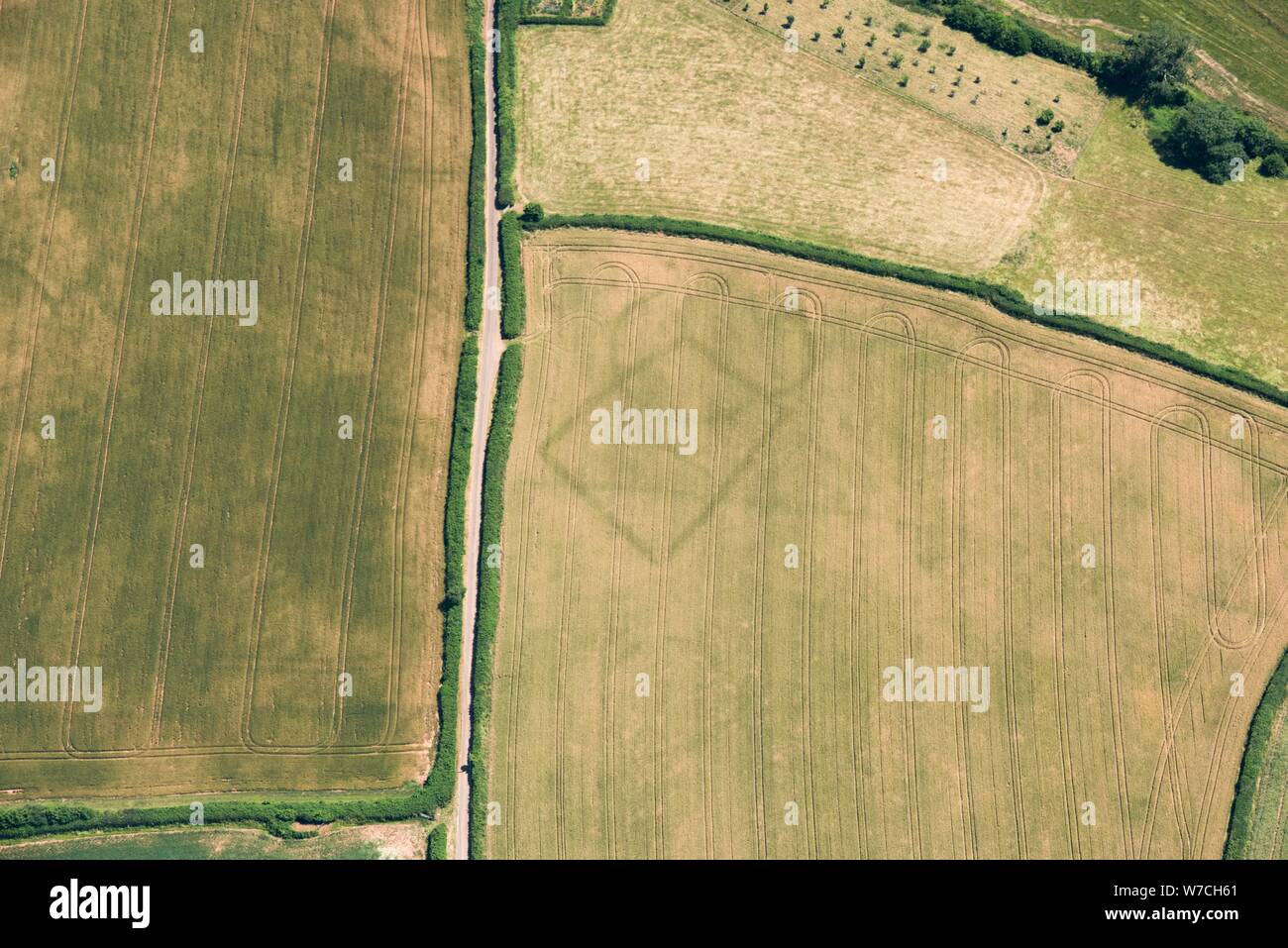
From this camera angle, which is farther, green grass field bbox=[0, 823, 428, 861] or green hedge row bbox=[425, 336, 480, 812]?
green hedge row bbox=[425, 336, 480, 812]

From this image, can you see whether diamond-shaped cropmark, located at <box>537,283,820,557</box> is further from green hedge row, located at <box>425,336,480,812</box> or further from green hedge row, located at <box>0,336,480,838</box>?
green hedge row, located at <box>0,336,480,838</box>

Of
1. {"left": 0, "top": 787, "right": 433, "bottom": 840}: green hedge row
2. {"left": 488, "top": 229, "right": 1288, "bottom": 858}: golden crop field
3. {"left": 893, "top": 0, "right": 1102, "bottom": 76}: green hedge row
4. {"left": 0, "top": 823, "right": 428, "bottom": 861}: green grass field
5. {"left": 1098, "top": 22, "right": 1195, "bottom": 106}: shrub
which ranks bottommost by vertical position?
{"left": 0, "top": 823, "right": 428, "bottom": 861}: green grass field

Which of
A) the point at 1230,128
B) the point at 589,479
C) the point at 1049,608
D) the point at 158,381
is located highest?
the point at 1230,128

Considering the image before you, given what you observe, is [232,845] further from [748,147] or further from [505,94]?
[748,147]

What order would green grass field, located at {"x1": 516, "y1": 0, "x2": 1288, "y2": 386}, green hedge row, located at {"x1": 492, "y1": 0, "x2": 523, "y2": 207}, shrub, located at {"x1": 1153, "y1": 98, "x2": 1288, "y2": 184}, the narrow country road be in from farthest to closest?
1. green hedge row, located at {"x1": 492, "y1": 0, "x2": 523, "y2": 207}
2. green grass field, located at {"x1": 516, "y1": 0, "x2": 1288, "y2": 386}
3. shrub, located at {"x1": 1153, "y1": 98, "x2": 1288, "y2": 184}
4. the narrow country road

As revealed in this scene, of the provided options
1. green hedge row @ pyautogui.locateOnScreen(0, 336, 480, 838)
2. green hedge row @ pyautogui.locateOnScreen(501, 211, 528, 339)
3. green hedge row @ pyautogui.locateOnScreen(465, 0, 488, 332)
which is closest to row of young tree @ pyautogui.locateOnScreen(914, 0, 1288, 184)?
green hedge row @ pyautogui.locateOnScreen(465, 0, 488, 332)
